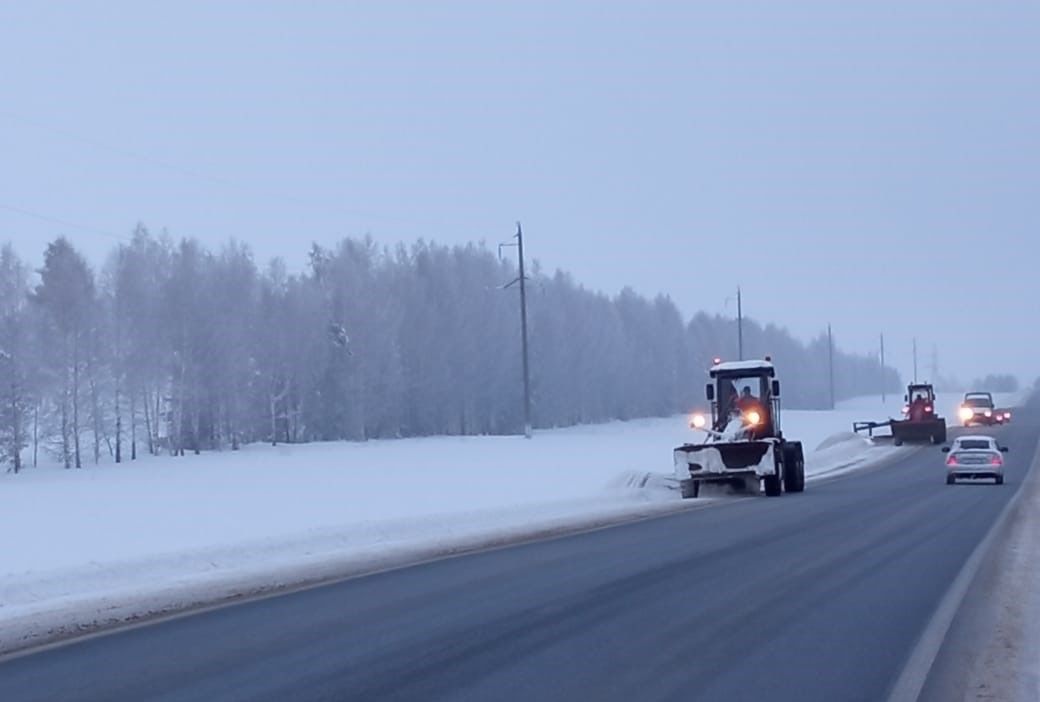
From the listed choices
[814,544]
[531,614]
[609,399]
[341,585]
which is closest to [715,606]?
[531,614]

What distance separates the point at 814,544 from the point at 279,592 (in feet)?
30.3

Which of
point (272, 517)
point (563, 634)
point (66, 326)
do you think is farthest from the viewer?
point (66, 326)

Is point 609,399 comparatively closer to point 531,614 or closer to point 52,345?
point 52,345

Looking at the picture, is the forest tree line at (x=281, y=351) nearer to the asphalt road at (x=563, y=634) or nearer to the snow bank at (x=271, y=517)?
the snow bank at (x=271, y=517)

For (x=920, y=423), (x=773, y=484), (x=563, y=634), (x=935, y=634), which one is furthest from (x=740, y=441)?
(x=920, y=423)

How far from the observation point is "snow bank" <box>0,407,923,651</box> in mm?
16797

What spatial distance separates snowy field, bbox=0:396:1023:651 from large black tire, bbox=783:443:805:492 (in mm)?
3376

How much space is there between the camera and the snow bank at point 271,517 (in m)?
16.8

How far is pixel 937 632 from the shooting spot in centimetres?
1283

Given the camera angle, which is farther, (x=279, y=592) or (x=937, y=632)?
(x=279, y=592)

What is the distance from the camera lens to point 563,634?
499 inches

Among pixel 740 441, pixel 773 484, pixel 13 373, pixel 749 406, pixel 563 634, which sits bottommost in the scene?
pixel 773 484

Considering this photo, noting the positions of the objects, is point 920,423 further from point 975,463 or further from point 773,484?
point 773,484

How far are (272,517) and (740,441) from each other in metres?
12.7
